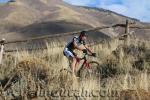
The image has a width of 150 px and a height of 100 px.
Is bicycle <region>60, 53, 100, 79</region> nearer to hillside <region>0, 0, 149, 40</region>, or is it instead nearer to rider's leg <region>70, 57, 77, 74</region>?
rider's leg <region>70, 57, 77, 74</region>

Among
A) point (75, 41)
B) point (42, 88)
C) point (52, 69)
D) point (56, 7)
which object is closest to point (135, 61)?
point (75, 41)

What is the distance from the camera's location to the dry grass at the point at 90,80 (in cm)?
1300

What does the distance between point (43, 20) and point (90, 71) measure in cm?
11919

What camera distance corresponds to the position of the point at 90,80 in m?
13.8

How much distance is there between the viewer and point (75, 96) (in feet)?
40.7

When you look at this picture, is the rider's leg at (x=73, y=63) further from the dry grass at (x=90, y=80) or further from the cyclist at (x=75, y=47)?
the dry grass at (x=90, y=80)

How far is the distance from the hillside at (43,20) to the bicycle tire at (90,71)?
8409 centimetres

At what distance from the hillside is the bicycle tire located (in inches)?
3311

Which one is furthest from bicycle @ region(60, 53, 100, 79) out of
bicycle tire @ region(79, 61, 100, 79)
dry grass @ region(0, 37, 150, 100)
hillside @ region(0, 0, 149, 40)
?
hillside @ region(0, 0, 149, 40)

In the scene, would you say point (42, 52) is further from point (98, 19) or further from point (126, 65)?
point (98, 19)

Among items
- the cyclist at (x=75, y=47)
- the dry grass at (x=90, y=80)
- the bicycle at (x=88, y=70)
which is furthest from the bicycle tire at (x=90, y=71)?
the cyclist at (x=75, y=47)

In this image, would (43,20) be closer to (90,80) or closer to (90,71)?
(90,71)

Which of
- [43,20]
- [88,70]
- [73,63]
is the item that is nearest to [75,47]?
[73,63]

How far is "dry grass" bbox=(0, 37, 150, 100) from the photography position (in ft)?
42.7
